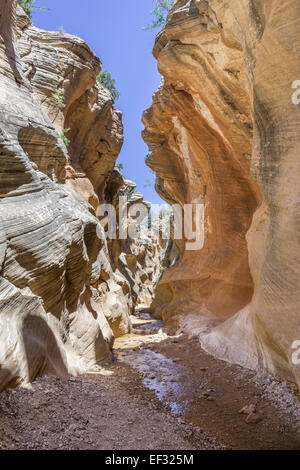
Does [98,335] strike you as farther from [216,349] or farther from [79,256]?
[216,349]

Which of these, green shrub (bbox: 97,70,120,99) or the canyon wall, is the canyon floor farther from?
green shrub (bbox: 97,70,120,99)

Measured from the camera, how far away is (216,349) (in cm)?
696

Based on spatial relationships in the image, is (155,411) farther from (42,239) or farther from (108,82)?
(108,82)

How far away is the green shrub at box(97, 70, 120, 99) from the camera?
17500mm

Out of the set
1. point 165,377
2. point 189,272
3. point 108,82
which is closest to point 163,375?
point 165,377

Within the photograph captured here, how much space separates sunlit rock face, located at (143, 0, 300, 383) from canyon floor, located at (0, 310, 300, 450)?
0.61 metres

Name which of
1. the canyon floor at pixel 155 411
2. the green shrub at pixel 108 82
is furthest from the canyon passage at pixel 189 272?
the green shrub at pixel 108 82

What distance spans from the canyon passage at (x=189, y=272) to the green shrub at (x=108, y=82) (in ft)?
18.2

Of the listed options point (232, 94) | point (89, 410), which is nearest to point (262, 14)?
point (232, 94)

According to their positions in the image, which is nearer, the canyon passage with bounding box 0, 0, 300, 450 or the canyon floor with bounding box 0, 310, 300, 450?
the canyon floor with bounding box 0, 310, 300, 450

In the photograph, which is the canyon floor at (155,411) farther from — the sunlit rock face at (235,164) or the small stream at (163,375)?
the sunlit rock face at (235,164)

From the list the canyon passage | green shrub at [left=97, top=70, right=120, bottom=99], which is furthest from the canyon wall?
green shrub at [left=97, top=70, right=120, bottom=99]

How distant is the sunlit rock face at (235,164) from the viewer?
4.70 meters

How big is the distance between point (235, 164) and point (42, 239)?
781cm
